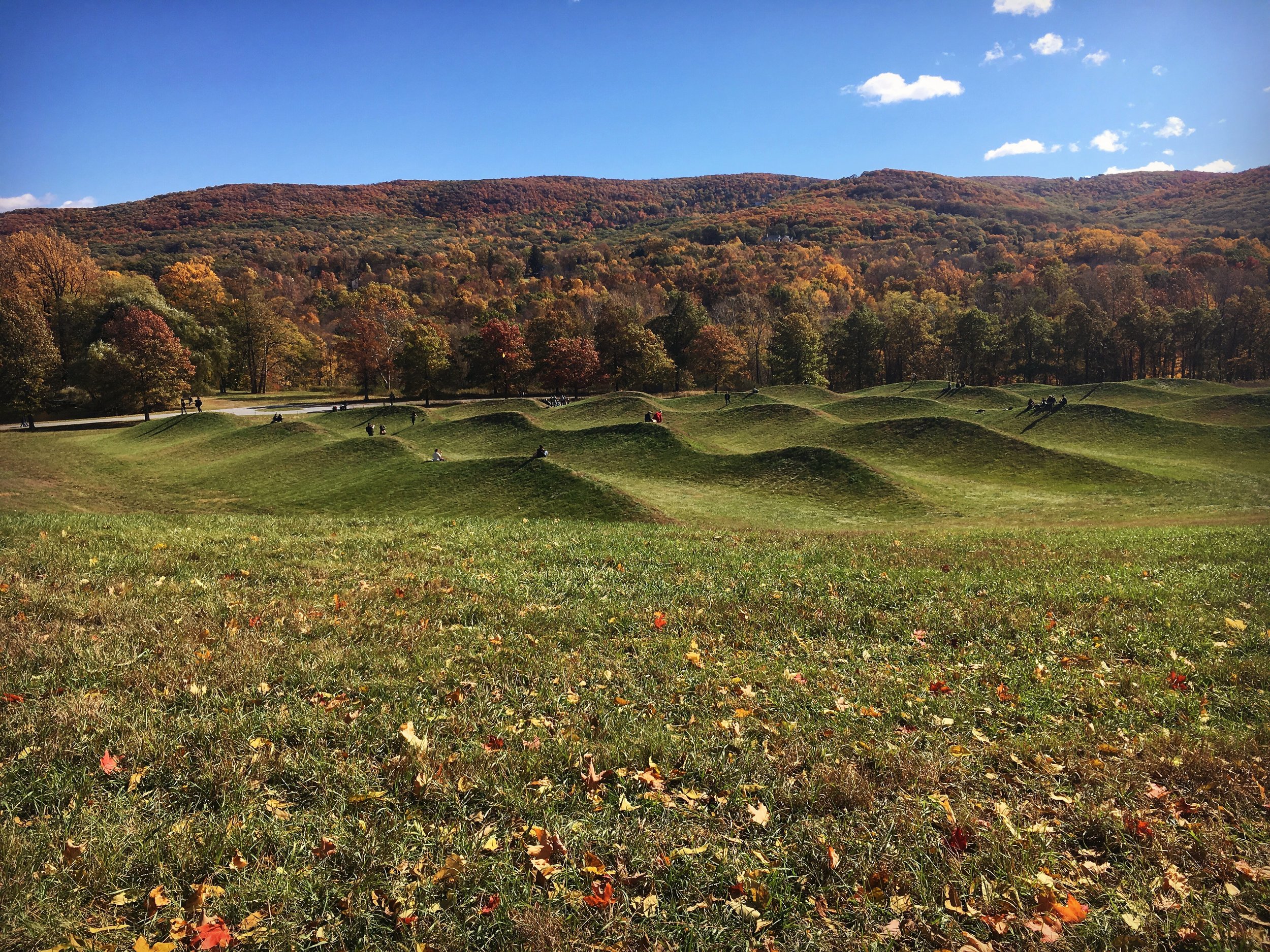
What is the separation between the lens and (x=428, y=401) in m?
72.4

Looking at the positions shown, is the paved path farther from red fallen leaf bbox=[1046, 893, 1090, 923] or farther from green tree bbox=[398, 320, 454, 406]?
→ red fallen leaf bbox=[1046, 893, 1090, 923]

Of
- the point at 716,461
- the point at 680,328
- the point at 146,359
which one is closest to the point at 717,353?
the point at 680,328

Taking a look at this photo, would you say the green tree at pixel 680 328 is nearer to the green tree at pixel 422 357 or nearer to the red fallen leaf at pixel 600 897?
the green tree at pixel 422 357

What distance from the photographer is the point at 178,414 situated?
60594 millimetres

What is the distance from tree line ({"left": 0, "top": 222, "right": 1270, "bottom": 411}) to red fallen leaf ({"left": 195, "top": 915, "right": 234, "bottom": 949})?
67520mm

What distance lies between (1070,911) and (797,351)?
7525 centimetres

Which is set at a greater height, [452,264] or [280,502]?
[452,264]

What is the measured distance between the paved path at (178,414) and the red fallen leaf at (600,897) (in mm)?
63443

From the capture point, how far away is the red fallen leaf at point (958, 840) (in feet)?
13.2

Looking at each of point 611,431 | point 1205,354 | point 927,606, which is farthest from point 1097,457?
point 1205,354

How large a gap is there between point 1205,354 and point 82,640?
102 metres

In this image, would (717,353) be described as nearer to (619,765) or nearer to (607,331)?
(607,331)

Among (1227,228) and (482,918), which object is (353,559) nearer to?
(482,918)

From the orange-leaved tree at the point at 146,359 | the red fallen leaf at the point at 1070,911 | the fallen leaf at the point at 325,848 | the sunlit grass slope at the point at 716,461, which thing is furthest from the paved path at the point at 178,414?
the red fallen leaf at the point at 1070,911
